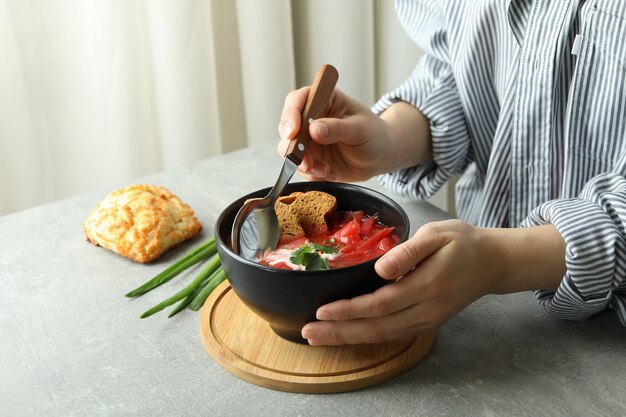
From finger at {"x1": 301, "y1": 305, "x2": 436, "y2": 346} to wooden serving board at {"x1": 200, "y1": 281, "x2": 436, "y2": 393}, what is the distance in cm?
3

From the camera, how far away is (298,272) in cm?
90

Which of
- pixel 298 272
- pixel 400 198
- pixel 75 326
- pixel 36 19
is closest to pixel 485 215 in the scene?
pixel 400 198

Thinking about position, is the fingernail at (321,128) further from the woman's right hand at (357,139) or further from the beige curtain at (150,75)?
the beige curtain at (150,75)

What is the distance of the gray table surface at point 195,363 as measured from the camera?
92 cm

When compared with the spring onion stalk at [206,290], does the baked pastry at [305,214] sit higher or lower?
higher

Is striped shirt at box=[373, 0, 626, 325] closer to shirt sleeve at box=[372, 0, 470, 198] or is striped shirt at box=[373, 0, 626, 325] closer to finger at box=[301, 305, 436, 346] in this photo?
shirt sleeve at box=[372, 0, 470, 198]

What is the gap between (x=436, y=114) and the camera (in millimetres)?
1428

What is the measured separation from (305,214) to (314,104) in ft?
0.61

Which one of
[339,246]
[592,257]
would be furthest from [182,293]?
[592,257]

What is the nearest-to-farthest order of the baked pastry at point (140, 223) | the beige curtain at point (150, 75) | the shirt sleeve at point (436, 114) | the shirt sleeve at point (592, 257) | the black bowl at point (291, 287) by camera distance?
the black bowl at point (291, 287), the shirt sleeve at point (592, 257), the baked pastry at point (140, 223), the shirt sleeve at point (436, 114), the beige curtain at point (150, 75)

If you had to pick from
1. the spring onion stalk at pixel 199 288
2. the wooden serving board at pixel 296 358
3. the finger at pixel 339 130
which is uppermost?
the finger at pixel 339 130

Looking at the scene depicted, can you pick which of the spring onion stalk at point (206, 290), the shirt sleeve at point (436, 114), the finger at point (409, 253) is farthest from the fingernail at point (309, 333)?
the shirt sleeve at point (436, 114)

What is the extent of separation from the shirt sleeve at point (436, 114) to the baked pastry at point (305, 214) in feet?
1.13

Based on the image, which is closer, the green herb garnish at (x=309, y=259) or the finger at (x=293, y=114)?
the green herb garnish at (x=309, y=259)
